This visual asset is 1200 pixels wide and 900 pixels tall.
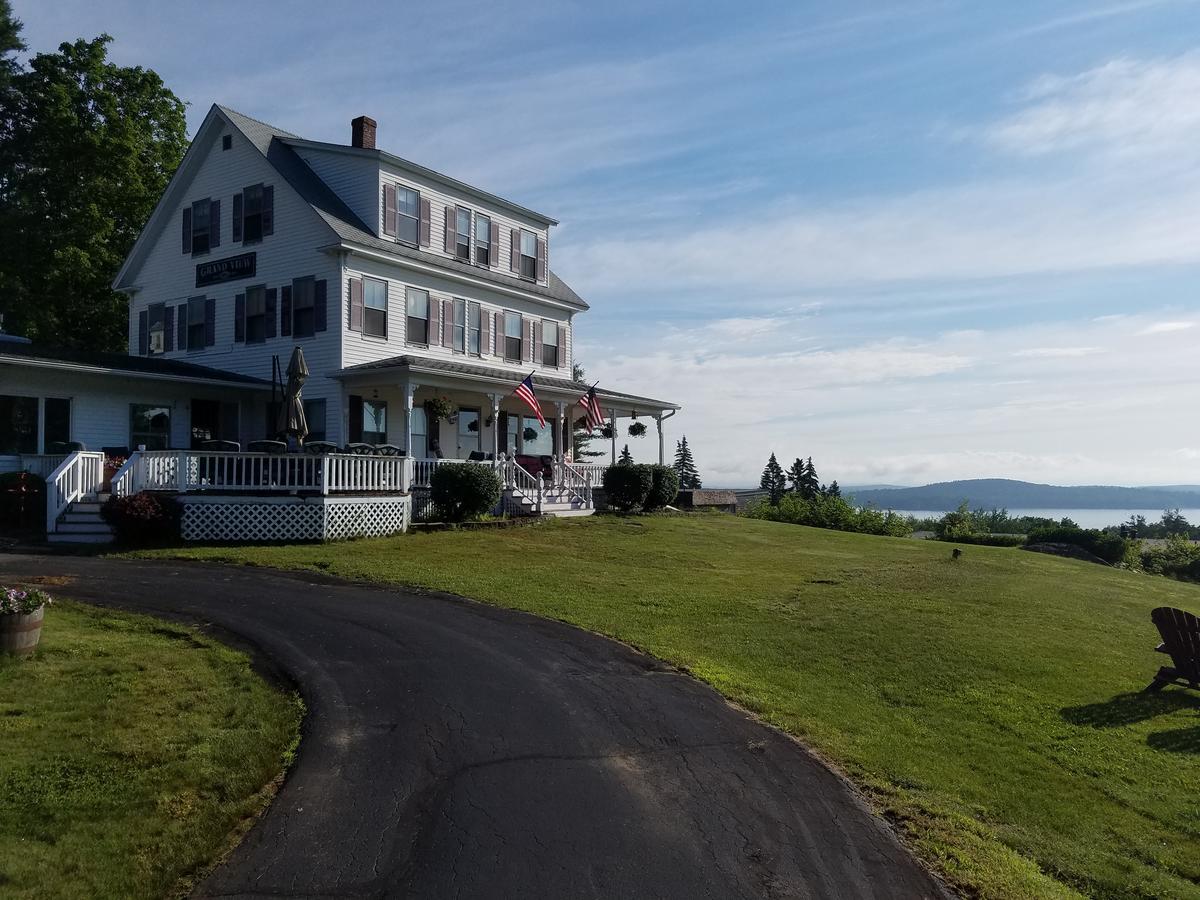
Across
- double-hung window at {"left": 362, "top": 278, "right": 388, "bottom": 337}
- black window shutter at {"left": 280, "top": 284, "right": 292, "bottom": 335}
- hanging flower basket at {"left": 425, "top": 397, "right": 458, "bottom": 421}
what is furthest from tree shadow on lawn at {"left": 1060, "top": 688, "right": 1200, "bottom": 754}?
black window shutter at {"left": 280, "top": 284, "right": 292, "bottom": 335}

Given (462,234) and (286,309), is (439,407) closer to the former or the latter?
(286,309)

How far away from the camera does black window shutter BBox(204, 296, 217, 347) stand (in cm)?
2695

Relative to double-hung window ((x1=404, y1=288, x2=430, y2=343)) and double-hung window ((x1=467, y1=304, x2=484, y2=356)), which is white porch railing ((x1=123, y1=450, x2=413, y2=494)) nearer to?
double-hung window ((x1=404, y1=288, x2=430, y2=343))

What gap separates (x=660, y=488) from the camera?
87.7 feet

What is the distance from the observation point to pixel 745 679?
900cm

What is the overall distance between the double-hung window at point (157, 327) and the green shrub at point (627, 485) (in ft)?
48.3

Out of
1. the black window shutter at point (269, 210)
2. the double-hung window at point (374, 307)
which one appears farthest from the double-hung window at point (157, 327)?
the double-hung window at point (374, 307)

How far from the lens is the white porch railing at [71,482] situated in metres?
17.4

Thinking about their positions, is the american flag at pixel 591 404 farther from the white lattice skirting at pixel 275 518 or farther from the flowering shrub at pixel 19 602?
the flowering shrub at pixel 19 602

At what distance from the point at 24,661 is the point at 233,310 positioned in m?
20.1

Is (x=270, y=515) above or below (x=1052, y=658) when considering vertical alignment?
above

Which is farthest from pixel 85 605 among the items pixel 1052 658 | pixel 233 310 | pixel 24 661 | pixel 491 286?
pixel 491 286

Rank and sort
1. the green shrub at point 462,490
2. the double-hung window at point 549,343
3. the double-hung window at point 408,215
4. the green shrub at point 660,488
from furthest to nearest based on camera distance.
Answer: the double-hung window at point 549,343, the green shrub at point 660,488, the double-hung window at point 408,215, the green shrub at point 462,490

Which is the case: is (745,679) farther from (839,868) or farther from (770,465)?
(770,465)
